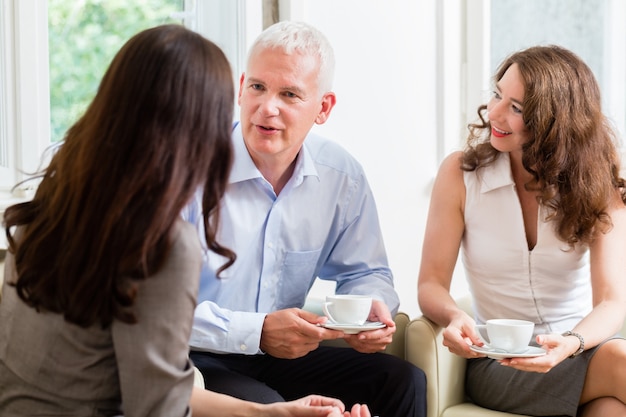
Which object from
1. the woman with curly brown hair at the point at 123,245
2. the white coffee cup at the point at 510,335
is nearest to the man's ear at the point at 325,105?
the white coffee cup at the point at 510,335

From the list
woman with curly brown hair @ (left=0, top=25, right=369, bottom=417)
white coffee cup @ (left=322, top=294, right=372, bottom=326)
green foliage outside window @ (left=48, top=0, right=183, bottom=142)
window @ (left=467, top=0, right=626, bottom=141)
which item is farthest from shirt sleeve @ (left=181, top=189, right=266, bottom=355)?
window @ (left=467, top=0, right=626, bottom=141)

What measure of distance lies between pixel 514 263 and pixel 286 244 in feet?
1.90

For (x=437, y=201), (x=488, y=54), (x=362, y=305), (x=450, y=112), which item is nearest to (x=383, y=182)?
(x=450, y=112)

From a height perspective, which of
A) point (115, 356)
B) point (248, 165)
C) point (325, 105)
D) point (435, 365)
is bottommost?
point (435, 365)

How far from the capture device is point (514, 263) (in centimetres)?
230

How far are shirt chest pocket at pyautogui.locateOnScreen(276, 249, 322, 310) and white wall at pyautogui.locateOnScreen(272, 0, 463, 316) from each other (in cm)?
90

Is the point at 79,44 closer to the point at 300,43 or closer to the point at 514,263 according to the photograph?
the point at 300,43

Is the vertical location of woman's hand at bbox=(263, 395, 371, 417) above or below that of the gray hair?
below

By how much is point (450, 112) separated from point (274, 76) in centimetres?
160

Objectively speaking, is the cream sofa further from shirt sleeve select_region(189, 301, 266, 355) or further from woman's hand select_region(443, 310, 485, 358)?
shirt sleeve select_region(189, 301, 266, 355)

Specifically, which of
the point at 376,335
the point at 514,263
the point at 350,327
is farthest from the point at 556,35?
the point at 350,327

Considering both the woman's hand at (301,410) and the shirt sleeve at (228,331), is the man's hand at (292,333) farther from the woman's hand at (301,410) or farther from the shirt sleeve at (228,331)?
the woman's hand at (301,410)

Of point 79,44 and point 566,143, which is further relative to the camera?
point 79,44

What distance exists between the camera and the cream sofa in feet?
7.18
